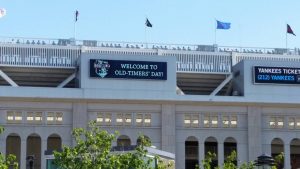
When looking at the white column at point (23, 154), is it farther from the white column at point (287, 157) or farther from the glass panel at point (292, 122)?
the glass panel at point (292, 122)

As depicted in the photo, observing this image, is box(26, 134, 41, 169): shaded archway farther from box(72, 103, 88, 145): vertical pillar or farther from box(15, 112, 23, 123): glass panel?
box(72, 103, 88, 145): vertical pillar

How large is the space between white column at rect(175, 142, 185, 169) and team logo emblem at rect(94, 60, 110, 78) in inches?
429

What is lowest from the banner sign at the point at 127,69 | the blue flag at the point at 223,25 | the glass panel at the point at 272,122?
the glass panel at the point at 272,122

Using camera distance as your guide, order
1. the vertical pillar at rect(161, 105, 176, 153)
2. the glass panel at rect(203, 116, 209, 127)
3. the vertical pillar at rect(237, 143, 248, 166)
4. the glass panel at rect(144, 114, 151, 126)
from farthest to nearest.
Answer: the glass panel at rect(203, 116, 209, 127) → the vertical pillar at rect(237, 143, 248, 166) → the glass panel at rect(144, 114, 151, 126) → the vertical pillar at rect(161, 105, 176, 153)

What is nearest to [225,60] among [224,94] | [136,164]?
[224,94]

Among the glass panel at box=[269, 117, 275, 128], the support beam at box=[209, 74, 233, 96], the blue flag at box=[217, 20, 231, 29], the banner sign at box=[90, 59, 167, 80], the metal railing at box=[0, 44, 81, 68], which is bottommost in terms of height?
the glass panel at box=[269, 117, 275, 128]

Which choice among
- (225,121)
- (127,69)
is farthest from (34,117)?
(225,121)

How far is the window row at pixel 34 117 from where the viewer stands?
79.3m

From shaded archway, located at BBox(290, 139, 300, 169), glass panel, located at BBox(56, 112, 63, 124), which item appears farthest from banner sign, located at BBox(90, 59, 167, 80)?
shaded archway, located at BBox(290, 139, 300, 169)

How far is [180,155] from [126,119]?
690 centimetres

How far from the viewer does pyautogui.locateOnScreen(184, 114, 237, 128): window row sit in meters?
82.9

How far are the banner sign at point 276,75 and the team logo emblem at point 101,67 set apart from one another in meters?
16.4

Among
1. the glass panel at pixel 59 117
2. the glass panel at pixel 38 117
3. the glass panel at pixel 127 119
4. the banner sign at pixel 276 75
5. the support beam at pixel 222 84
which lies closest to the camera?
the glass panel at pixel 38 117

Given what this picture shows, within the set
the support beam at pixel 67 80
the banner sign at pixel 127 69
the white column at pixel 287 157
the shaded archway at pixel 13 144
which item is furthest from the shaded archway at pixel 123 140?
the white column at pixel 287 157
